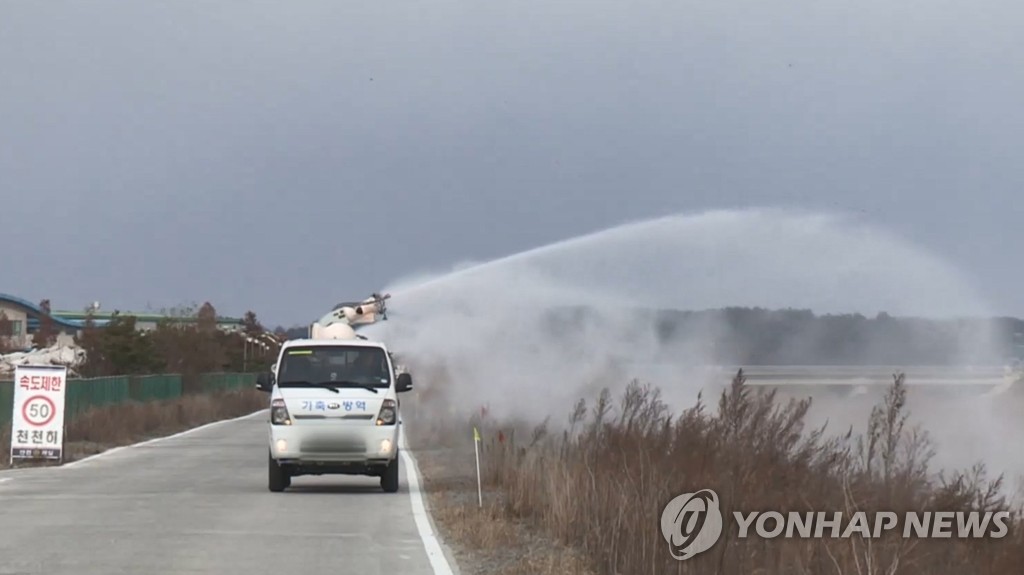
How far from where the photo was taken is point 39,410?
93.4ft

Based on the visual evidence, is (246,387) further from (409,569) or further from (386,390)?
(409,569)

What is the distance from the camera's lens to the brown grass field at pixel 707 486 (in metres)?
11.6

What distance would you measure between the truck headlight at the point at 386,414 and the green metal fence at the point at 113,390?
663 inches

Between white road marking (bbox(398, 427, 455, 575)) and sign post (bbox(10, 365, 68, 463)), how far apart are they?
6708mm

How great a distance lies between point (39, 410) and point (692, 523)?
1916 cm

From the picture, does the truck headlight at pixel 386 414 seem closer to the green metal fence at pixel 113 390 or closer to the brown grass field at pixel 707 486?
the brown grass field at pixel 707 486

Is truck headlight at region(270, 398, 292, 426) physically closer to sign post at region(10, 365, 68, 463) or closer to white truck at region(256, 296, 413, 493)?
white truck at region(256, 296, 413, 493)

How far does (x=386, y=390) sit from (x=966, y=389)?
20.3 meters

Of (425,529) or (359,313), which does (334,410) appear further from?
(359,313)

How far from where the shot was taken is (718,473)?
47.4 ft

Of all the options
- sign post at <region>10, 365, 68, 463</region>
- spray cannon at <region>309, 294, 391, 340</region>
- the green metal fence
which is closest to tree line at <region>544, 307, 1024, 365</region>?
spray cannon at <region>309, 294, 391, 340</region>

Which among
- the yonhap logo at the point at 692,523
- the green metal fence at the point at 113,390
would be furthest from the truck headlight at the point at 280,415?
the green metal fence at the point at 113,390

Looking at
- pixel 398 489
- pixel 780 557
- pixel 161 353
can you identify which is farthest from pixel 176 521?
pixel 161 353

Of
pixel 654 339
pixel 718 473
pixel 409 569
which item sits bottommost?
pixel 409 569
